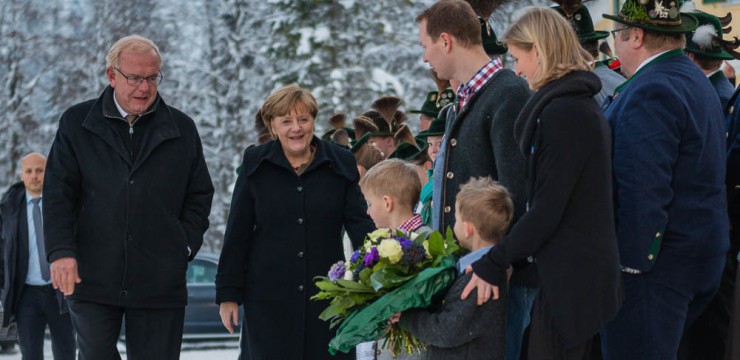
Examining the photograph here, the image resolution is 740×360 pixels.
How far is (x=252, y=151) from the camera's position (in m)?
7.55

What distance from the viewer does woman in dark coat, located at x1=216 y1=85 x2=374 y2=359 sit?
738cm

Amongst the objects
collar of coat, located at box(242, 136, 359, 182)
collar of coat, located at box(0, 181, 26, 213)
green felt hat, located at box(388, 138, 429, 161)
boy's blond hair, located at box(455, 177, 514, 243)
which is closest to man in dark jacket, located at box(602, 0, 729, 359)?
boy's blond hair, located at box(455, 177, 514, 243)

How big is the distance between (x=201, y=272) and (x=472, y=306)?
16466mm

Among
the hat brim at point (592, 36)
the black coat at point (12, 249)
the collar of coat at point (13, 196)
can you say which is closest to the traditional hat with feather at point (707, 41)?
the hat brim at point (592, 36)

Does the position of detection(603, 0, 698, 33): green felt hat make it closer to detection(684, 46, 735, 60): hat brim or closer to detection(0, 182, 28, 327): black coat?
detection(684, 46, 735, 60): hat brim

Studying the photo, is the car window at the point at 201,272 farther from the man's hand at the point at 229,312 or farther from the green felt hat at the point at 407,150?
the man's hand at the point at 229,312

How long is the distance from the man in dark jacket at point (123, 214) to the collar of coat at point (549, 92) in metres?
2.65

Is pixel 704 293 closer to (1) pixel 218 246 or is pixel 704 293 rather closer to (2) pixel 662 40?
(2) pixel 662 40

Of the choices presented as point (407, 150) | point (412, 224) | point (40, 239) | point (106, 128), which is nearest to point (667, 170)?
point (412, 224)

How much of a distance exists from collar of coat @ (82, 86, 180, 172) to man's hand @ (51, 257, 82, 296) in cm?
64

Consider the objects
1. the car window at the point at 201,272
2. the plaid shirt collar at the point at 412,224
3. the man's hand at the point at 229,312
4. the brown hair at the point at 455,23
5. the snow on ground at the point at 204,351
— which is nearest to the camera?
the brown hair at the point at 455,23

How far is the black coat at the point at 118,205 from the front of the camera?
714cm

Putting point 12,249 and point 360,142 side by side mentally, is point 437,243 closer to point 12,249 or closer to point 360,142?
point 360,142

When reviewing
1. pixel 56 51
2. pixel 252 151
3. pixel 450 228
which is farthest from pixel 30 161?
pixel 56 51
